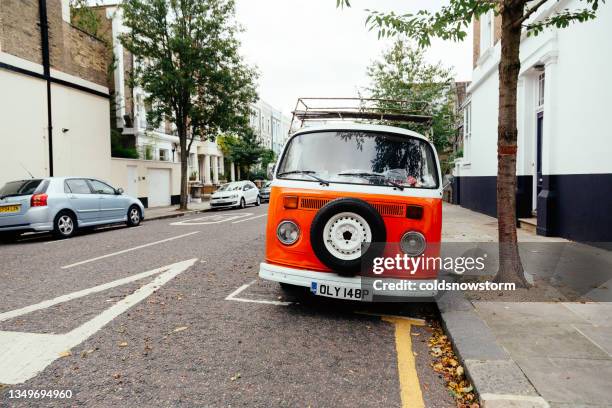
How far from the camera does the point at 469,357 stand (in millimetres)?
3414

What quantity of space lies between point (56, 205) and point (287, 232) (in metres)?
9.02

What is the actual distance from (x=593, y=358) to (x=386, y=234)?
6.24 ft

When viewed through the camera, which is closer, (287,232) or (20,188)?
(287,232)

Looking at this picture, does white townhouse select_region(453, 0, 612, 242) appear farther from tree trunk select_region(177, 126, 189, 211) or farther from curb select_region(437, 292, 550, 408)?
tree trunk select_region(177, 126, 189, 211)

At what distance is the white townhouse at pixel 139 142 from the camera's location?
75.2 feet

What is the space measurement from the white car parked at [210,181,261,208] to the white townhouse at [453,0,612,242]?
14667 mm

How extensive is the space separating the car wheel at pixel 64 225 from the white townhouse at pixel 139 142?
33.2 feet

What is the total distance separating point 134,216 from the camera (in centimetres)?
1445

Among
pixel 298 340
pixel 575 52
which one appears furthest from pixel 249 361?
pixel 575 52

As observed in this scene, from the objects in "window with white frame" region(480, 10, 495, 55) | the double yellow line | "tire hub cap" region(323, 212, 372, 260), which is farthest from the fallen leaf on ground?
"window with white frame" region(480, 10, 495, 55)

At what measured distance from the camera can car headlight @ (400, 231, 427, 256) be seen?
4.39 meters

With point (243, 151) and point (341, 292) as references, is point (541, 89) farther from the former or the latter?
point (243, 151)

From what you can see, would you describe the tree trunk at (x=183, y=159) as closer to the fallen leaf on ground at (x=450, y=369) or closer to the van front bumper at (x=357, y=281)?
the van front bumper at (x=357, y=281)

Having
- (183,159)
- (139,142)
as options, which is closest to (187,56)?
(183,159)
